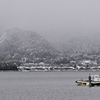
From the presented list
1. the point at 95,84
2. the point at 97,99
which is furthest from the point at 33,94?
the point at 95,84

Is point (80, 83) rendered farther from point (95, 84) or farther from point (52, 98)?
point (52, 98)

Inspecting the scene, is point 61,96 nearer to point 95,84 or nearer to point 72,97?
point 72,97

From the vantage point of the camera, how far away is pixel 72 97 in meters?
97.1

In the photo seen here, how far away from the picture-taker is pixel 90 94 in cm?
10256

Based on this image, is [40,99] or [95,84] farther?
[95,84]

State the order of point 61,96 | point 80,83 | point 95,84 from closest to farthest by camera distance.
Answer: point 61,96 → point 95,84 → point 80,83

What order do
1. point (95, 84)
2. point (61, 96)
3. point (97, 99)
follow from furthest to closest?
point (95, 84) → point (61, 96) → point (97, 99)

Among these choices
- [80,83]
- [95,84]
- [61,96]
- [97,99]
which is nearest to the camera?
[97,99]

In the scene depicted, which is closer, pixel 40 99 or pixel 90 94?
pixel 40 99

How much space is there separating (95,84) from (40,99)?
120ft

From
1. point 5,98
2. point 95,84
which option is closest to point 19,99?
point 5,98

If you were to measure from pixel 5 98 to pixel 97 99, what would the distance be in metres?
20.6

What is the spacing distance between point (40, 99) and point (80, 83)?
43333mm

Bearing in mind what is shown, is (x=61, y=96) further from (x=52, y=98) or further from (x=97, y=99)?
(x=97, y=99)
